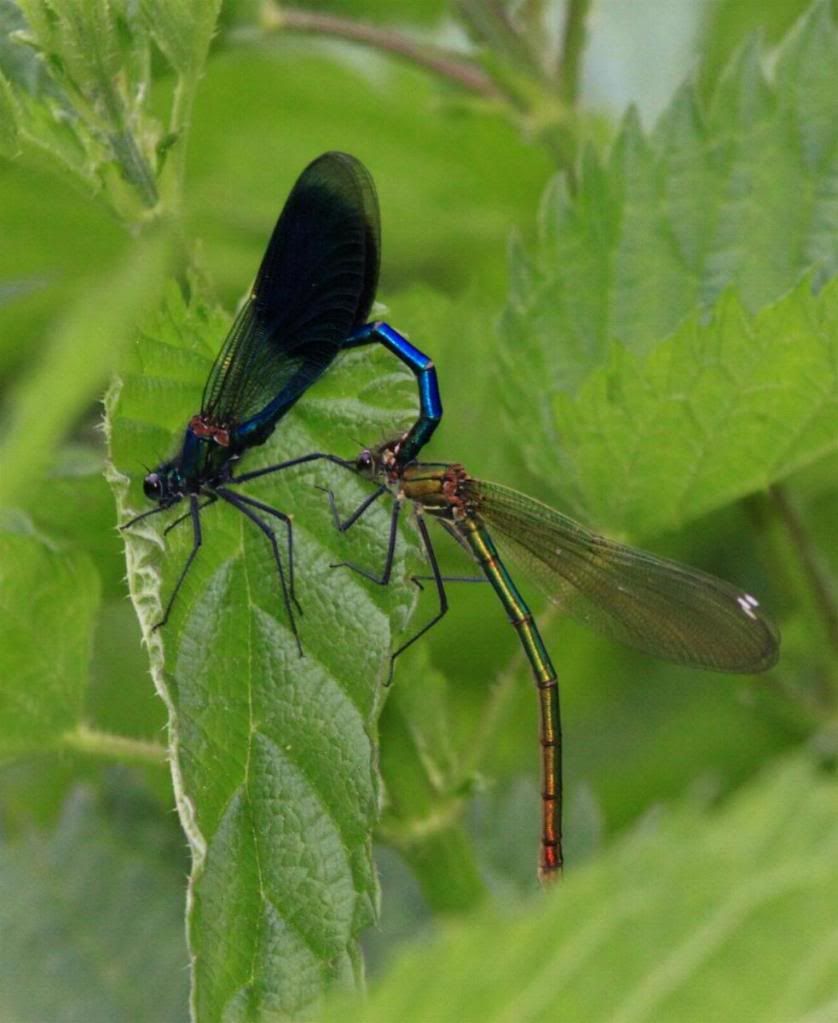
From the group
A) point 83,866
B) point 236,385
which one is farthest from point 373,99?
point 83,866

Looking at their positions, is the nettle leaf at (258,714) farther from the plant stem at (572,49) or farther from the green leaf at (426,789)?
→ the plant stem at (572,49)

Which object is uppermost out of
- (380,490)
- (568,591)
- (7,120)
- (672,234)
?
(672,234)

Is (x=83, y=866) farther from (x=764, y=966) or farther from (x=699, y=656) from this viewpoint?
(x=764, y=966)

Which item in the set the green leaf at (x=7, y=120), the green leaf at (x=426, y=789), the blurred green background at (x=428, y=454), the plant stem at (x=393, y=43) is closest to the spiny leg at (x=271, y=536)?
the blurred green background at (x=428, y=454)

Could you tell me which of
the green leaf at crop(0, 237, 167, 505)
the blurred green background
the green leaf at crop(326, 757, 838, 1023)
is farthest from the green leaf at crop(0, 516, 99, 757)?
the green leaf at crop(326, 757, 838, 1023)

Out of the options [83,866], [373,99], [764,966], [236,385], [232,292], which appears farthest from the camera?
[232,292]

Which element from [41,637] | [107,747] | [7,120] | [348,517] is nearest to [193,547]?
[348,517]

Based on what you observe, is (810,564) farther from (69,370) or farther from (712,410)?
(69,370)
